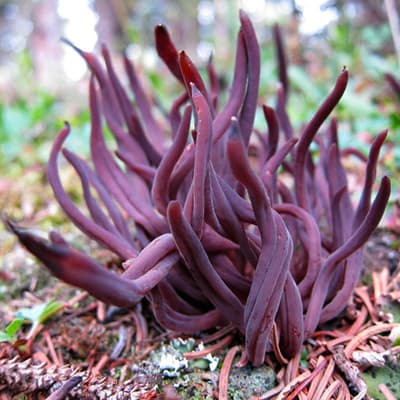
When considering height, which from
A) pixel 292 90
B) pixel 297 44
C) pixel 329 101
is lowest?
pixel 329 101

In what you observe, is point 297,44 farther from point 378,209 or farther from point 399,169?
point 378,209

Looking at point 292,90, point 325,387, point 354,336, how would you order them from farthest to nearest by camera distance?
point 292,90, point 354,336, point 325,387

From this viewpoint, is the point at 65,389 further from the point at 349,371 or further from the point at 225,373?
the point at 349,371

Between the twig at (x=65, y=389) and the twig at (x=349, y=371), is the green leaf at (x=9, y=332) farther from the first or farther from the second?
the twig at (x=349, y=371)

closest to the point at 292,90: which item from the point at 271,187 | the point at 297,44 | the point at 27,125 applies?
the point at 297,44

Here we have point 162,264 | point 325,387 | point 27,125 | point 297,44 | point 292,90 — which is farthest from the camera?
point 297,44

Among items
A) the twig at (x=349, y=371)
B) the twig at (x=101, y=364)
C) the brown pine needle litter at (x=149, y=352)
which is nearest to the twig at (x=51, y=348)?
the brown pine needle litter at (x=149, y=352)
